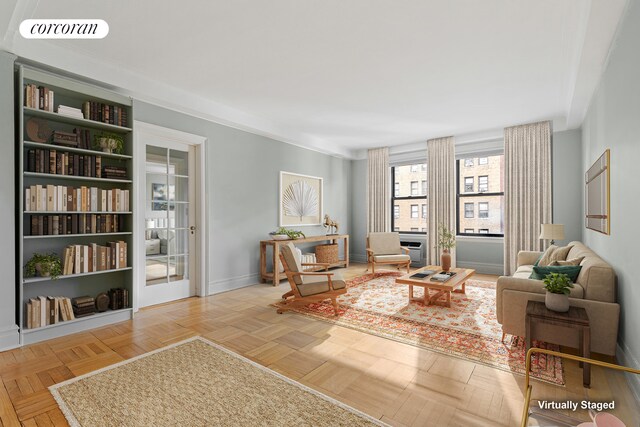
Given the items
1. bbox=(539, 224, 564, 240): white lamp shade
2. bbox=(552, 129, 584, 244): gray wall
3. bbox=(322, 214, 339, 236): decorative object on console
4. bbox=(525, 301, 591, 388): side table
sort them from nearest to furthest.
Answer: bbox=(525, 301, 591, 388): side table, bbox=(539, 224, 564, 240): white lamp shade, bbox=(552, 129, 584, 244): gray wall, bbox=(322, 214, 339, 236): decorative object on console

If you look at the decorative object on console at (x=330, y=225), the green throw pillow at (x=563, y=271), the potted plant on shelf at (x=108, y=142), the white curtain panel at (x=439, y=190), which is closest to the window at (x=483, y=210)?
the white curtain panel at (x=439, y=190)

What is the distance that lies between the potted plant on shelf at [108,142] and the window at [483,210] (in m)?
6.59

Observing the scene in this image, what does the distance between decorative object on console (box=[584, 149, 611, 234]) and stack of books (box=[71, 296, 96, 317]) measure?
5.37 metres

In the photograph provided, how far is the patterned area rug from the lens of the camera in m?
2.75

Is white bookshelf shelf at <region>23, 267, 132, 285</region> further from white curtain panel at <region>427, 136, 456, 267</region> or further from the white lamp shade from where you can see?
the white lamp shade

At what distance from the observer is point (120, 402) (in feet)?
7.03

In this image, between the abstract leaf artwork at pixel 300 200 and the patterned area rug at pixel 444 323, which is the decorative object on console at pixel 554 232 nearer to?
the patterned area rug at pixel 444 323

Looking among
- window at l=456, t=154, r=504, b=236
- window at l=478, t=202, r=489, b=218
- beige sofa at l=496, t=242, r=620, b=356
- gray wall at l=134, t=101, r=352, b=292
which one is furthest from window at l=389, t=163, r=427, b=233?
beige sofa at l=496, t=242, r=620, b=356

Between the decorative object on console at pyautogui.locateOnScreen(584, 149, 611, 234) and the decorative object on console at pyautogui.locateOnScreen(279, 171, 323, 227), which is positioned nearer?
the decorative object on console at pyautogui.locateOnScreen(584, 149, 611, 234)

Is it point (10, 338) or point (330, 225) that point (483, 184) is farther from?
point (10, 338)

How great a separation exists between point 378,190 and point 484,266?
9.45 feet

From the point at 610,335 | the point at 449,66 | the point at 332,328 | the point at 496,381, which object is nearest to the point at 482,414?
the point at 496,381

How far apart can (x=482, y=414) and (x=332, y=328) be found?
1.74 m

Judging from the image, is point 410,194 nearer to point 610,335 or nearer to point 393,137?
point 393,137
